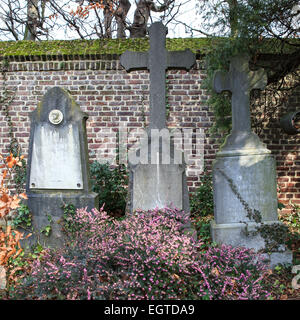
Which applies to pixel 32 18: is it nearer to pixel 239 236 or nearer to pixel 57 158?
pixel 57 158

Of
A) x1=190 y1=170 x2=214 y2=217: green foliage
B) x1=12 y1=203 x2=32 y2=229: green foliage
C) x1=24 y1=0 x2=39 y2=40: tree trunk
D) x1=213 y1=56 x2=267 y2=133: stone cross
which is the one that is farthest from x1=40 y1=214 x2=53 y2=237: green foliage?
x1=24 y1=0 x2=39 y2=40: tree trunk

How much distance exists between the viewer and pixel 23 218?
4.25 meters

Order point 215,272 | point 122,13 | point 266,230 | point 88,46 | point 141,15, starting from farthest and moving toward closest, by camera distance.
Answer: point 122,13
point 141,15
point 88,46
point 266,230
point 215,272

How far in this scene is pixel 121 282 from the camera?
235 cm

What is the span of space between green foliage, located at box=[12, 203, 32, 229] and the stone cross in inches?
121

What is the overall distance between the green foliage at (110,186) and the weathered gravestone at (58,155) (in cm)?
136

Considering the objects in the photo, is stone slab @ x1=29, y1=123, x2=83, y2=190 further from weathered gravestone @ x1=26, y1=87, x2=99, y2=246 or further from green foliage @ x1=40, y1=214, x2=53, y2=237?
green foliage @ x1=40, y1=214, x2=53, y2=237

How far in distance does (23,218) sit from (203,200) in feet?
10.8

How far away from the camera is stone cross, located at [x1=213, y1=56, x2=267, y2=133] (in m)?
4.14

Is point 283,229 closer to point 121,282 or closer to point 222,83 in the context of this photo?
point 222,83

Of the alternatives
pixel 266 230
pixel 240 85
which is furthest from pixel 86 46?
pixel 266 230

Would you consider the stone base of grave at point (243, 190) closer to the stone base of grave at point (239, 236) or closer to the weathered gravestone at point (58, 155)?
the stone base of grave at point (239, 236)

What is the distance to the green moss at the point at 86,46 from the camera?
20.7 feet

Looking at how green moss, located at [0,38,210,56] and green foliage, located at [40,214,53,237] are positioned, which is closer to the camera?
green foliage, located at [40,214,53,237]
